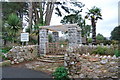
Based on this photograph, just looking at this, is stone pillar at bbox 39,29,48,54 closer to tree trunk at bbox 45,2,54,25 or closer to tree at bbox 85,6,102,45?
tree at bbox 85,6,102,45

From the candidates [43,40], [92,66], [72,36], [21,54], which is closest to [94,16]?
[72,36]

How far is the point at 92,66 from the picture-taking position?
5.26 metres

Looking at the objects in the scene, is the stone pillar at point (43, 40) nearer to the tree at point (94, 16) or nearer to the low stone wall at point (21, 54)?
the low stone wall at point (21, 54)

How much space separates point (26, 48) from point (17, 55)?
0.79m

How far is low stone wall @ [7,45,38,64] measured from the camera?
827 cm

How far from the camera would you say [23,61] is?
28.1 ft

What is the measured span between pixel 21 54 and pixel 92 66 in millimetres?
4853

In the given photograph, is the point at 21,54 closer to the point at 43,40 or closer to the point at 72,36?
the point at 43,40

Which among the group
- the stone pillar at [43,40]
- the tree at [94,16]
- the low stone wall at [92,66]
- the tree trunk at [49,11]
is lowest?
the low stone wall at [92,66]

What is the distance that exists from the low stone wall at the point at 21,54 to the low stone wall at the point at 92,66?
3.74 m

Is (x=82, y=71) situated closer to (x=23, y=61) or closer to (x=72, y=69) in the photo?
(x=72, y=69)

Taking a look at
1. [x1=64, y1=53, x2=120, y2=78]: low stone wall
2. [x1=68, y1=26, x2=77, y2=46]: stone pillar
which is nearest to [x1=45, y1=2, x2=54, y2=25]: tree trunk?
[x1=68, y1=26, x2=77, y2=46]: stone pillar

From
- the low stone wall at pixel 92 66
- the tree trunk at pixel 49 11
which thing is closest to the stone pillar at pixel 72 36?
the low stone wall at pixel 92 66

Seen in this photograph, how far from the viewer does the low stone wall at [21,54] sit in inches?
326
